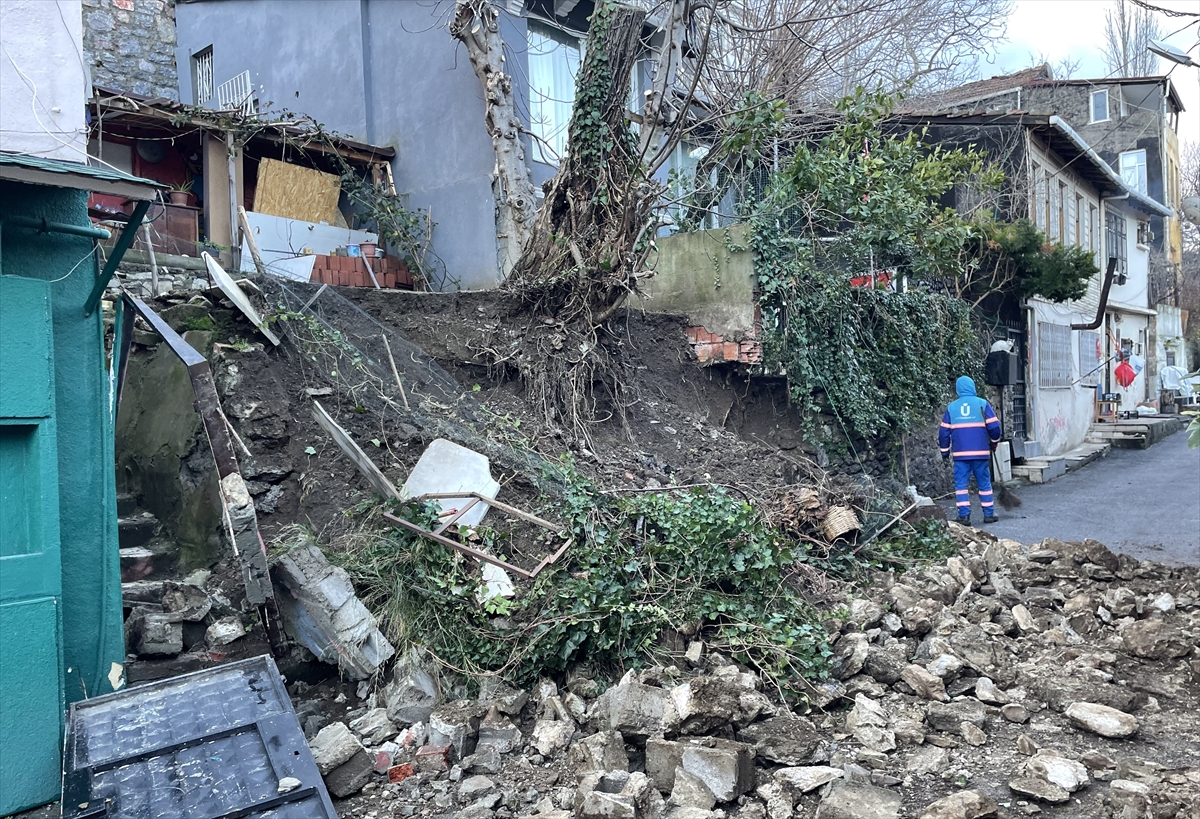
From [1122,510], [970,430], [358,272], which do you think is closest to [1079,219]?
[1122,510]

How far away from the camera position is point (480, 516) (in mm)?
5418

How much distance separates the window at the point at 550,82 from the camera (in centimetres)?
1155

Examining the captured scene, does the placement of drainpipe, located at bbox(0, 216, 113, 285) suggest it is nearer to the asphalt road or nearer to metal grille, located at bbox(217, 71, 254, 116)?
the asphalt road

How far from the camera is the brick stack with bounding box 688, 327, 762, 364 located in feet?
28.7

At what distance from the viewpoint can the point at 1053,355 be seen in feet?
51.4

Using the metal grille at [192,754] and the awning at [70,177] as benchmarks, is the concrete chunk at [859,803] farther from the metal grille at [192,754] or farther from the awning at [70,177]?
the awning at [70,177]

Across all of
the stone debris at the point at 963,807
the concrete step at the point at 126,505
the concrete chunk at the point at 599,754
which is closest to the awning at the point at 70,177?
the concrete step at the point at 126,505

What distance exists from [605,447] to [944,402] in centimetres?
643

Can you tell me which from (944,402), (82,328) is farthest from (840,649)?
(944,402)

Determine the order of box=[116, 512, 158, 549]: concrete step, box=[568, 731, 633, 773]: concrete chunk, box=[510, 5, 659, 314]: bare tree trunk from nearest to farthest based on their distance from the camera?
box=[568, 731, 633, 773]: concrete chunk, box=[116, 512, 158, 549]: concrete step, box=[510, 5, 659, 314]: bare tree trunk

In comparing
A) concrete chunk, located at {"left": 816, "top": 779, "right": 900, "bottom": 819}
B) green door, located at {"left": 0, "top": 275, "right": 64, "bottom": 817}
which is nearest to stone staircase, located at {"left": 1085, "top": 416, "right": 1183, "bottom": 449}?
concrete chunk, located at {"left": 816, "top": 779, "right": 900, "bottom": 819}

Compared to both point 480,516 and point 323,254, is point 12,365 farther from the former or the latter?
point 323,254

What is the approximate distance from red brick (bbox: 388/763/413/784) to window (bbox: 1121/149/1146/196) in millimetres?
31508

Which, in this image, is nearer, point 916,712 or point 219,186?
point 916,712
